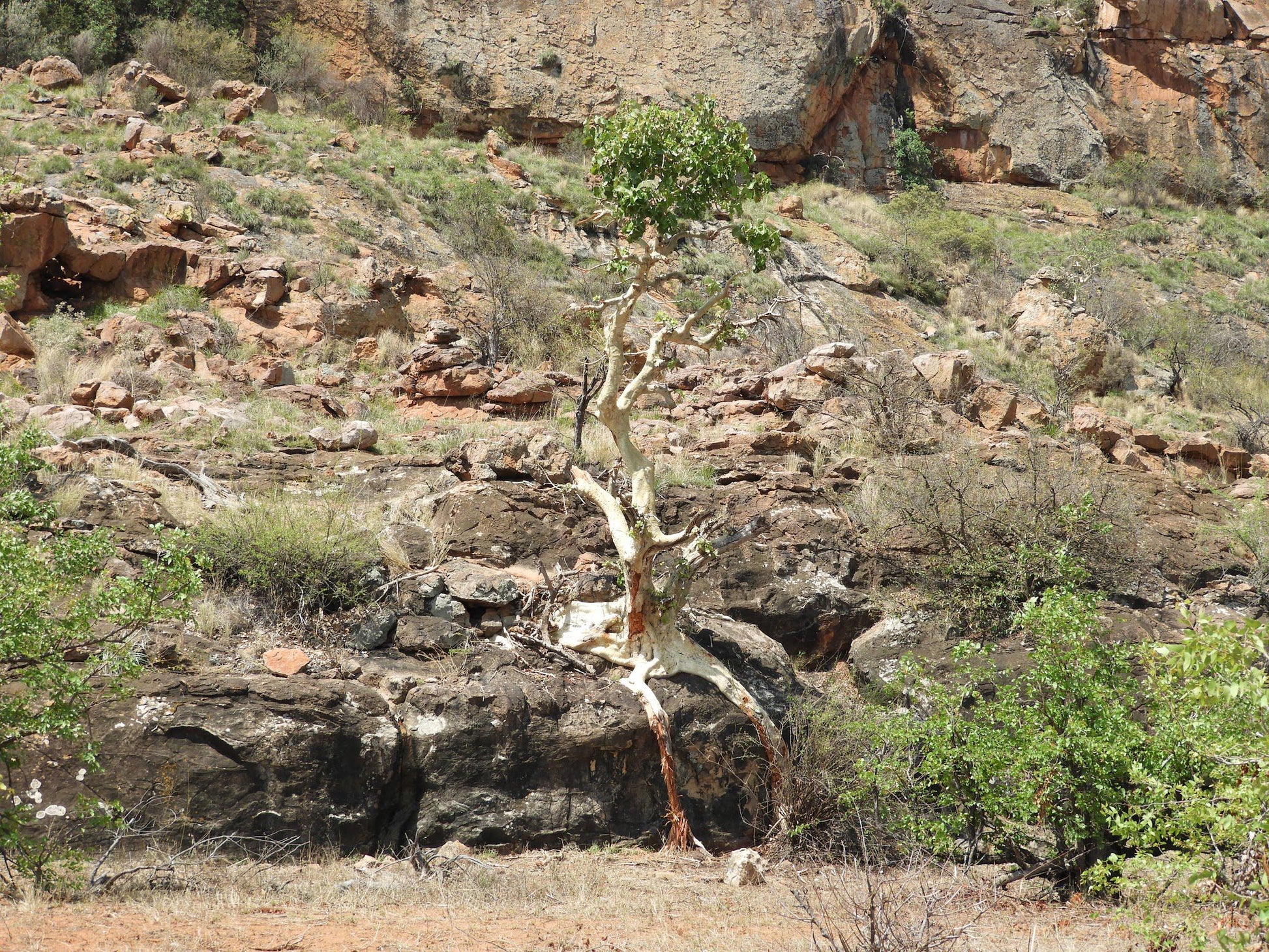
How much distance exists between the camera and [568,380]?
15883mm

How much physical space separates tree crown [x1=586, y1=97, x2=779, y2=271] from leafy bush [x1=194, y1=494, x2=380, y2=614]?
3.70 metres

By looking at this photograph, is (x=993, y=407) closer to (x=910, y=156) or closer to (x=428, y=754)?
(x=428, y=754)

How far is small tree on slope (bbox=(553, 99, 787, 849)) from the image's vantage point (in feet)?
27.1

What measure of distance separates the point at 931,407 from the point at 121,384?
10.9 m

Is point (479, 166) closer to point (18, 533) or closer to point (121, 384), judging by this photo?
point (121, 384)

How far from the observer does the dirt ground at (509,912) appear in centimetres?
474

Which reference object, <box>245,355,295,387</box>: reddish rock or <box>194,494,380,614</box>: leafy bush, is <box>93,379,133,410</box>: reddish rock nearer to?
<box>245,355,295,387</box>: reddish rock

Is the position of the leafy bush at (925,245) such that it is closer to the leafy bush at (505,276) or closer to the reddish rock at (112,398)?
the leafy bush at (505,276)

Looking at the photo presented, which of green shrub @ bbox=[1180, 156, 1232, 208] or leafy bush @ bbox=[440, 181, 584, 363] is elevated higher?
green shrub @ bbox=[1180, 156, 1232, 208]

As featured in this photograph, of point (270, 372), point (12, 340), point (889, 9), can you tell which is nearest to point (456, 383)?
point (270, 372)

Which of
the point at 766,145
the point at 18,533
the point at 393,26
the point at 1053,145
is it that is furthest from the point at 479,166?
the point at 18,533

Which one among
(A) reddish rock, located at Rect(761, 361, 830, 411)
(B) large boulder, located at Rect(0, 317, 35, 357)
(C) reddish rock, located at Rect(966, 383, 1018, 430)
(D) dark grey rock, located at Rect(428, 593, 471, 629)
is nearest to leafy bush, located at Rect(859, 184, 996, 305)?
(C) reddish rock, located at Rect(966, 383, 1018, 430)

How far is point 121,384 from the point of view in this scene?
1310 cm

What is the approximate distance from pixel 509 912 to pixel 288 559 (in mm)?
3907
